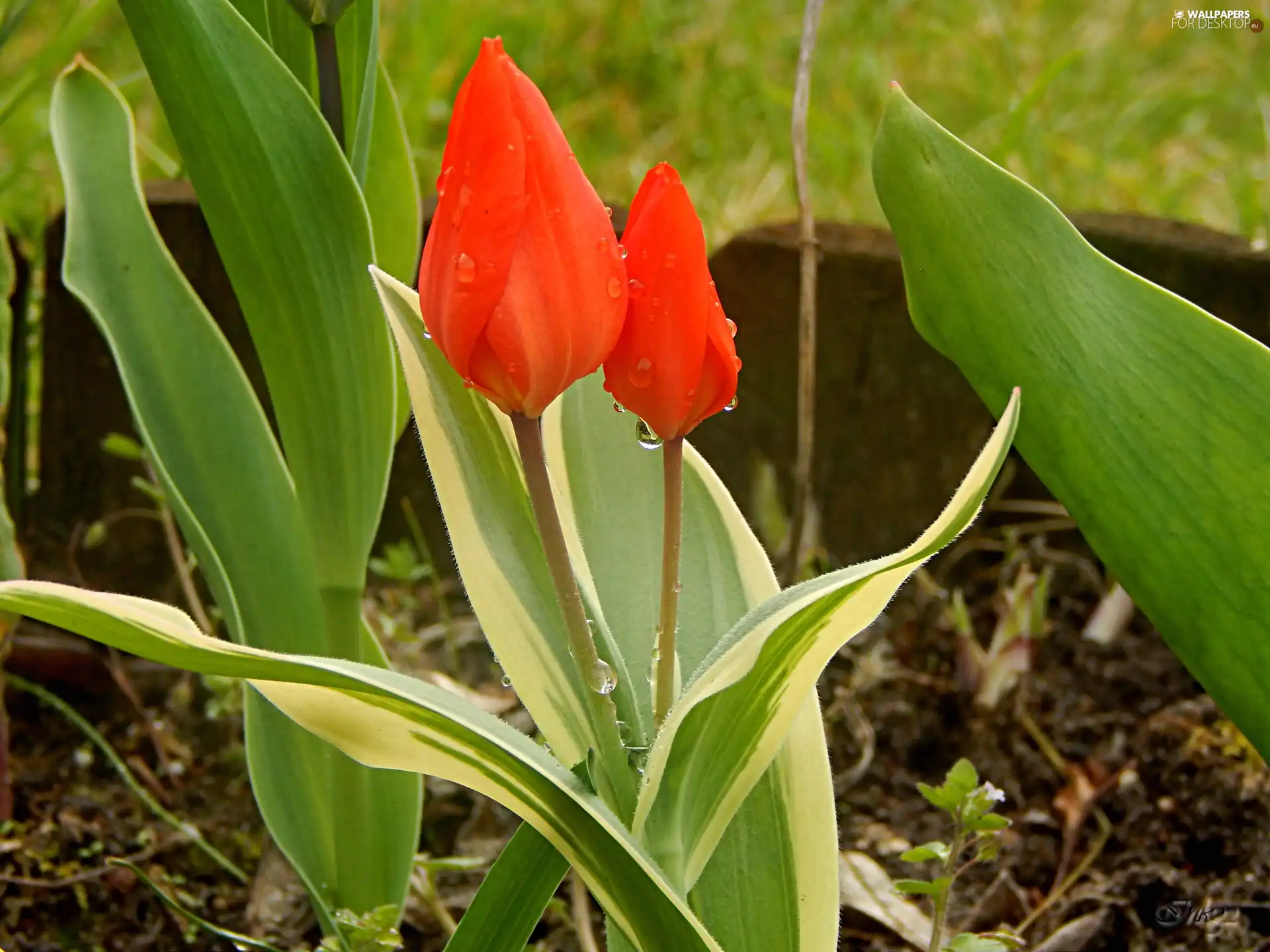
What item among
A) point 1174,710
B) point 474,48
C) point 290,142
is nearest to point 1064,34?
point 474,48

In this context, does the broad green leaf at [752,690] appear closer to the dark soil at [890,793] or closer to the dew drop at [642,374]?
the dew drop at [642,374]

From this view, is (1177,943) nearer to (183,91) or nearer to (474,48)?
(183,91)

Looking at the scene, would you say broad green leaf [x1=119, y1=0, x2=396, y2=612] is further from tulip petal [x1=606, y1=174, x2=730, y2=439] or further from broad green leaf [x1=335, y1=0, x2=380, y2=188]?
tulip petal [x1=606, y1=174, x2=730, y2=439]

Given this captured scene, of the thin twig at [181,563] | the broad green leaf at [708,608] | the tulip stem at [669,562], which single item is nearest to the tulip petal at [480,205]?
the tulip stem at [669,562]

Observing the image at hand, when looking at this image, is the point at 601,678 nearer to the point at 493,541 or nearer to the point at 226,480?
the point at 493,541

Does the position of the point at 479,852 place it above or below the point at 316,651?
below

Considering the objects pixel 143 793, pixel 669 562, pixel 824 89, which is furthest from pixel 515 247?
pixel 824 89
